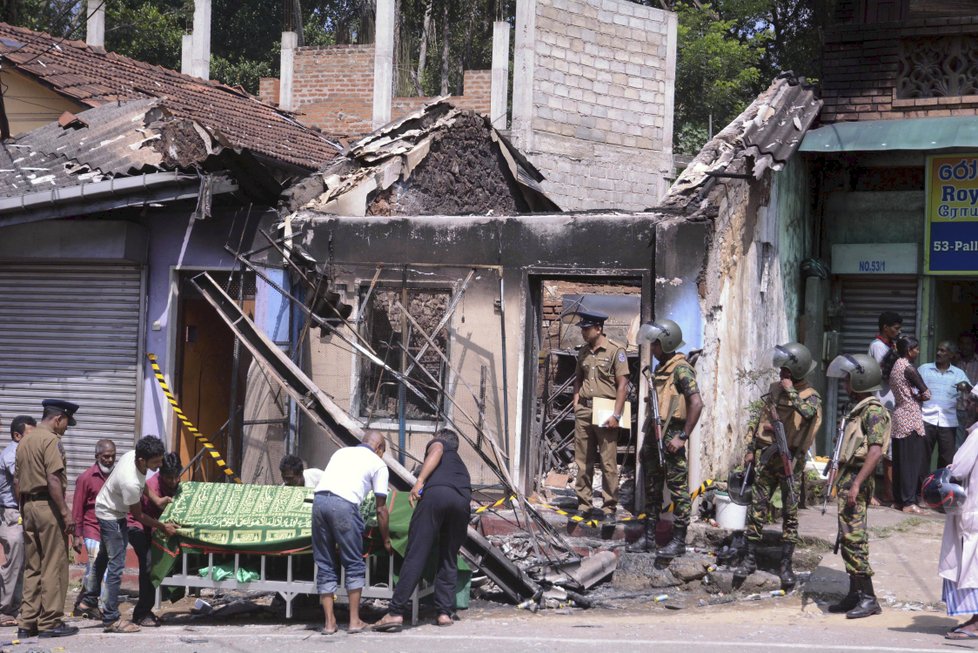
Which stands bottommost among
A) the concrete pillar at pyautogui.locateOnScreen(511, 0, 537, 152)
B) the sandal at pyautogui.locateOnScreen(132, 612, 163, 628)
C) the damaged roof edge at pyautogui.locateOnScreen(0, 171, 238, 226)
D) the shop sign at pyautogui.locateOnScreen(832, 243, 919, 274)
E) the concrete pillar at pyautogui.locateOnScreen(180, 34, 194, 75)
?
the sandal at pyautogui.locateOnScreen(132, 612, 163, 628)

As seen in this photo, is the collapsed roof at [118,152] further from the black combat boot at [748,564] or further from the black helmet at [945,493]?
the black helmet at [945,493]

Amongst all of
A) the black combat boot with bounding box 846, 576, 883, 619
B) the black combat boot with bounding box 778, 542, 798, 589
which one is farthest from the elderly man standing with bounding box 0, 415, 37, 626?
the black combat boot with bounding box 846, 576, 883, 619

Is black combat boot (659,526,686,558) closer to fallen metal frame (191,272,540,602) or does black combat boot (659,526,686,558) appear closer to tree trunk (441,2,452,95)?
fallen metal frame (191,272,540,602)

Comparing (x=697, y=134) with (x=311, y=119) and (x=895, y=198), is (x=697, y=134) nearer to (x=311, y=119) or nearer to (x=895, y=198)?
(x=311, y=119)

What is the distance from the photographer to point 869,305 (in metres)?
13.2

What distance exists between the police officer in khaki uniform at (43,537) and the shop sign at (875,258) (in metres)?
8.68

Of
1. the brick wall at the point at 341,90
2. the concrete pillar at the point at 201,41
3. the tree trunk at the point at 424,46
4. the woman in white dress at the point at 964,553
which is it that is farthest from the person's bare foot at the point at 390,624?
the tree trunk at the point at 424,46

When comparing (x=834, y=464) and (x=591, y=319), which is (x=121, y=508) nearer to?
(x=591, y=319)

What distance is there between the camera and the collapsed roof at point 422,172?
12773mm

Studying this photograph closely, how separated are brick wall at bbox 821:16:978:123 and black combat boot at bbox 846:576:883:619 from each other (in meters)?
6.25

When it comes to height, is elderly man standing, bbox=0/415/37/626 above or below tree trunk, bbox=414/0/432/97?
below

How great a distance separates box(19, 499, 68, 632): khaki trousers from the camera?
8.43 m

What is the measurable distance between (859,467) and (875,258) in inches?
212

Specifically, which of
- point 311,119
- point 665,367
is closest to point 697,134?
point 311,119
